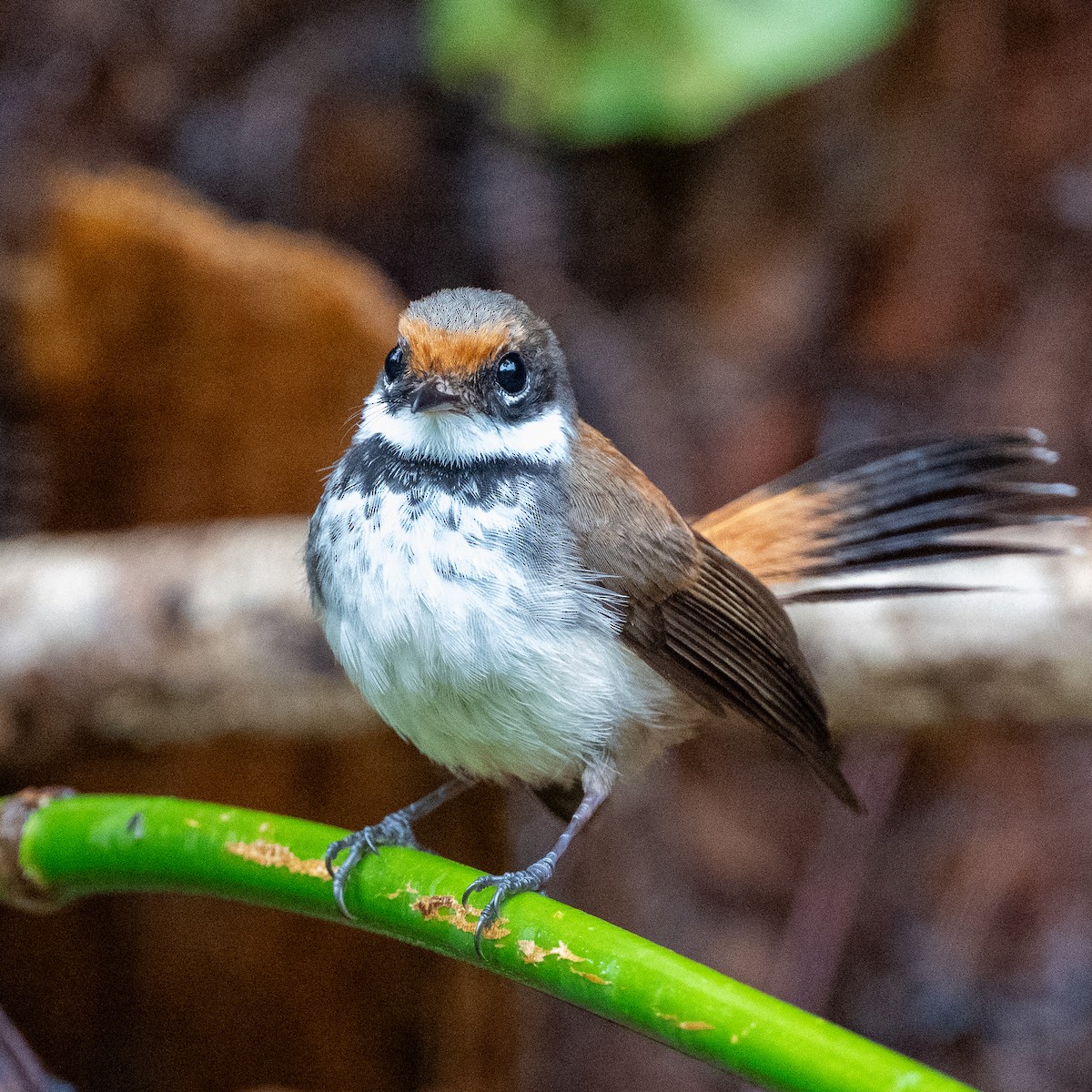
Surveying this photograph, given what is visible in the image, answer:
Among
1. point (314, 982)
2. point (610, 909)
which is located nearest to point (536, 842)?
point (610, 909)

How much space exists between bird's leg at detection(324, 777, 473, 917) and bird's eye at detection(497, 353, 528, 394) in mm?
742

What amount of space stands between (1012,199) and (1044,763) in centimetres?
228

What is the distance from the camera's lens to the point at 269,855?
194cm

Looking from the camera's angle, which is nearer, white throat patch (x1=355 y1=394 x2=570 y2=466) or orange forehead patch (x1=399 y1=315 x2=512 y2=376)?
orange forehead patch (x1=399 y1=315 x2=512 y2=376)

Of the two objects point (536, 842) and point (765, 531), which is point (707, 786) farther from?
point (765, 531)

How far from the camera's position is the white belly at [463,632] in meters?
2.08

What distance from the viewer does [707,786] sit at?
4.94 meters

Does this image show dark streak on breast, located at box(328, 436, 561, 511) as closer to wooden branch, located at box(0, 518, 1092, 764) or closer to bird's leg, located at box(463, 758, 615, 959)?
bird's leg, located at box(463, 758, 615, 959)

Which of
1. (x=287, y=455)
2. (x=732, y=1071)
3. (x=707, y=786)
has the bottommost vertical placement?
(x=707, y=786)

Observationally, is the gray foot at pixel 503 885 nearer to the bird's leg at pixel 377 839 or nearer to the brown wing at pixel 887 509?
the bird's leg at pixel 377 839

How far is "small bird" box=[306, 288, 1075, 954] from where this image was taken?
6.82ft

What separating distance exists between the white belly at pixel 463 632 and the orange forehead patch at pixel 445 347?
0.74 feet

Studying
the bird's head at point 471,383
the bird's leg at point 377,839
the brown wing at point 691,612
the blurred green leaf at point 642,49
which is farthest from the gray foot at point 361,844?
the blurred green leaf at point 642,49

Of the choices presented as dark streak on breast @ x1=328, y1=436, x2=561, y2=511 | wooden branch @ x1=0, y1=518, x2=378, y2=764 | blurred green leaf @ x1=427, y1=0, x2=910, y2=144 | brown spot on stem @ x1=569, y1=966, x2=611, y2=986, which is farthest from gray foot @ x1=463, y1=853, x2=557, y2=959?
blurred green leaf @ x1=427, y1=0, x2=910, y2=144
